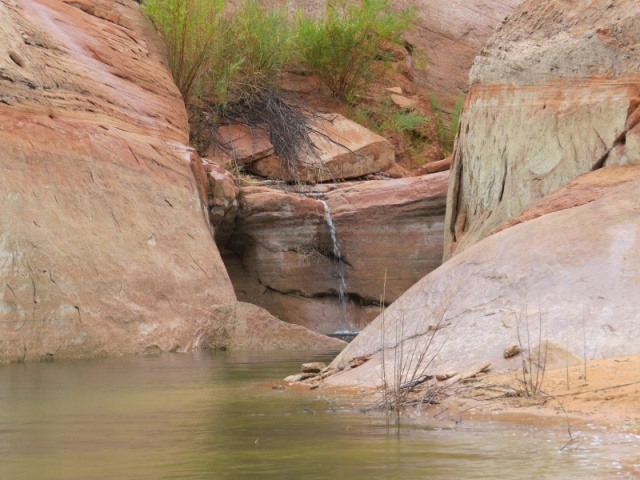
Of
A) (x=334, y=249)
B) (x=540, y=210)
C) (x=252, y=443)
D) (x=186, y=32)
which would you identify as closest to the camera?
(x=252, y=443)

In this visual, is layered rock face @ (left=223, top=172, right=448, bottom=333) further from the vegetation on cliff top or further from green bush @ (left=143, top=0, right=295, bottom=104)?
green bush @ (left=143, top=0, right=295, bottom=104)

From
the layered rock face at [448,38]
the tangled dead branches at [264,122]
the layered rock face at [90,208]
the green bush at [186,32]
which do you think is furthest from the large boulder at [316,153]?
the layered rock face at [448,38]

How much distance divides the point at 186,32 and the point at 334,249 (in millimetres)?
3625

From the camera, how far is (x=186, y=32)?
48.8 feet

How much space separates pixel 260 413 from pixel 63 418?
36.5 inches

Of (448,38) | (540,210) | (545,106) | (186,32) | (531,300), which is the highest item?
(448,38)

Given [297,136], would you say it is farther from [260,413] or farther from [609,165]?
[260,413]

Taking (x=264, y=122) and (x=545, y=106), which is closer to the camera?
(x=545, y=106)

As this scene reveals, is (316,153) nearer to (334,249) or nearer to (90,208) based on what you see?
(334,249)

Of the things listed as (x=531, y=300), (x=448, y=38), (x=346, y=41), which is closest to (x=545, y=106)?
(x=531, y=300)

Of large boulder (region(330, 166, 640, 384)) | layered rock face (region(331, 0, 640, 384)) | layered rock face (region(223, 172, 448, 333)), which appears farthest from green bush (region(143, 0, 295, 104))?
large boulder (region(330, 166, 640, 384))

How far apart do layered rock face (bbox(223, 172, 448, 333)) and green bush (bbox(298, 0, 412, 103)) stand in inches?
192

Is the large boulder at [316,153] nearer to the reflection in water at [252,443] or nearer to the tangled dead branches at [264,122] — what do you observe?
the tangled dead branches at [264,122]

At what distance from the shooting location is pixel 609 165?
8.52 meters
